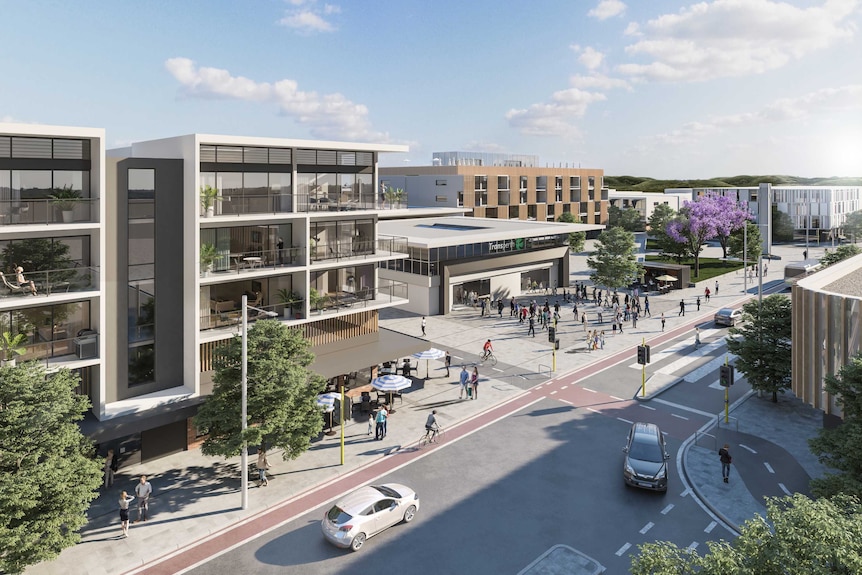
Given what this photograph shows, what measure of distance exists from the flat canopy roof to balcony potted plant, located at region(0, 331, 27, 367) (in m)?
29.6

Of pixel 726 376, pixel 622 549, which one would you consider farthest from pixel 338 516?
pixel 726 376

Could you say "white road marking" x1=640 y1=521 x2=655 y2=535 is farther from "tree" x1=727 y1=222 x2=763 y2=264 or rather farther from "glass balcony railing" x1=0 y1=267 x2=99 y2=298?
"tree" x1=727 y1=222 x2=763 y2=264

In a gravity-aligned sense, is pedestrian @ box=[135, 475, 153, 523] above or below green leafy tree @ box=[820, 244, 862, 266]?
below

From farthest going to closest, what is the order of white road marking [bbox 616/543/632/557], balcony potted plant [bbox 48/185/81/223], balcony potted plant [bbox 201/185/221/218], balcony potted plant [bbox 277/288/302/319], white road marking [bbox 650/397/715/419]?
white road marking [bbox 650/397/715/419] < balcony potted plant [bbox 277/288/302/319] < balcony potted plant [bbox 201/185/221/218] < balcony potted plant [bbox 48/185/81/223] < white road marking [bbox 616/543/632/557]

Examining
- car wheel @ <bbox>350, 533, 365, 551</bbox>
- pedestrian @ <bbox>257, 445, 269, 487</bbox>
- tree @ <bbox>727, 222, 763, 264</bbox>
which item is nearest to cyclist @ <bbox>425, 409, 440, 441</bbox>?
pedestrian @ <bbox>257, 445, 269, 487</bbox>

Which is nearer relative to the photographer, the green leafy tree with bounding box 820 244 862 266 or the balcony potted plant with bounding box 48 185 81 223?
the balcony potted plant with bounding box 48 185 81 223

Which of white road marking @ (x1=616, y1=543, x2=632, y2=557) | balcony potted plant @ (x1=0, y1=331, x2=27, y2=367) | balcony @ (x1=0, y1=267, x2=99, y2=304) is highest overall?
balcony @ (x1=0, y1=267, x2=99, y2=304)

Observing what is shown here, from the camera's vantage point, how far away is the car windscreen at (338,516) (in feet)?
55.8

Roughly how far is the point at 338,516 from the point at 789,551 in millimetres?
12233

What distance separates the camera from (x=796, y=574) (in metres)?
8.30

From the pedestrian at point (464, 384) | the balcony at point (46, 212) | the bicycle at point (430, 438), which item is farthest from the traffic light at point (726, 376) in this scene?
the balcony at point (46, 212)

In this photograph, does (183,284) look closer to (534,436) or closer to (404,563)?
(404,563)

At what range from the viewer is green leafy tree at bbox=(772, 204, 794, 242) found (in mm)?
110062

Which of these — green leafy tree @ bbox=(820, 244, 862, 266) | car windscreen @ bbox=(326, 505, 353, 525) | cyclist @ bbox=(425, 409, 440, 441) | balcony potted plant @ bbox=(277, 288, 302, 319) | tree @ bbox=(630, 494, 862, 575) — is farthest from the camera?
green leafy tree @ bbox=(820, 244, 862, 266)
